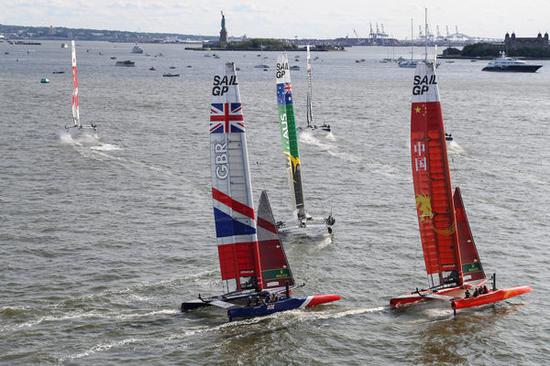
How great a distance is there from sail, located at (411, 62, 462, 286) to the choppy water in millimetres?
2072

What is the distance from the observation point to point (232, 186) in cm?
3256

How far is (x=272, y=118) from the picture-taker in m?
107

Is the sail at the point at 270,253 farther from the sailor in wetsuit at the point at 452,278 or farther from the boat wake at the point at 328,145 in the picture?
the boat wake at the point at 328,145

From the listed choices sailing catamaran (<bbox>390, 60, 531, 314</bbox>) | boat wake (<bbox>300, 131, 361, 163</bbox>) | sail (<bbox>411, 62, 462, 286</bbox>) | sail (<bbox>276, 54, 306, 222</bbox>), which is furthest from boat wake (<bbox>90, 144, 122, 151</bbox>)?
sail (<bbox>411, 62, 462, 286</bbox>)

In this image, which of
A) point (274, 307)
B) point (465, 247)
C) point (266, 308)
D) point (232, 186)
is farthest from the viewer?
point (465, 247)

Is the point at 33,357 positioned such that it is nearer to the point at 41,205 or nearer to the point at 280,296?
the point at 280,296

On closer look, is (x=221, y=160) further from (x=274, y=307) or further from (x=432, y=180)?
(x=432, y=180)

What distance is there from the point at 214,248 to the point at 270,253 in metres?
10.6

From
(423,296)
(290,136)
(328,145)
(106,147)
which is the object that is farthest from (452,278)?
(106,147)

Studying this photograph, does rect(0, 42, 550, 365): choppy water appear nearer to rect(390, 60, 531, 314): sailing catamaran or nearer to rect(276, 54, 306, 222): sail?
rect(390, 60, 531, 314): sailing catamaran

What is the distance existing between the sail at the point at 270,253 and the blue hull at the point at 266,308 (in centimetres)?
133

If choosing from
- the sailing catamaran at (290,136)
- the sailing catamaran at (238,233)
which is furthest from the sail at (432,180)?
the sailing catamaran at (290,136)

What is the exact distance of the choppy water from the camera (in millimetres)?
30812

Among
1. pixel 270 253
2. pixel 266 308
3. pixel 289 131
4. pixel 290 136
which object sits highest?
pixel 289 131
